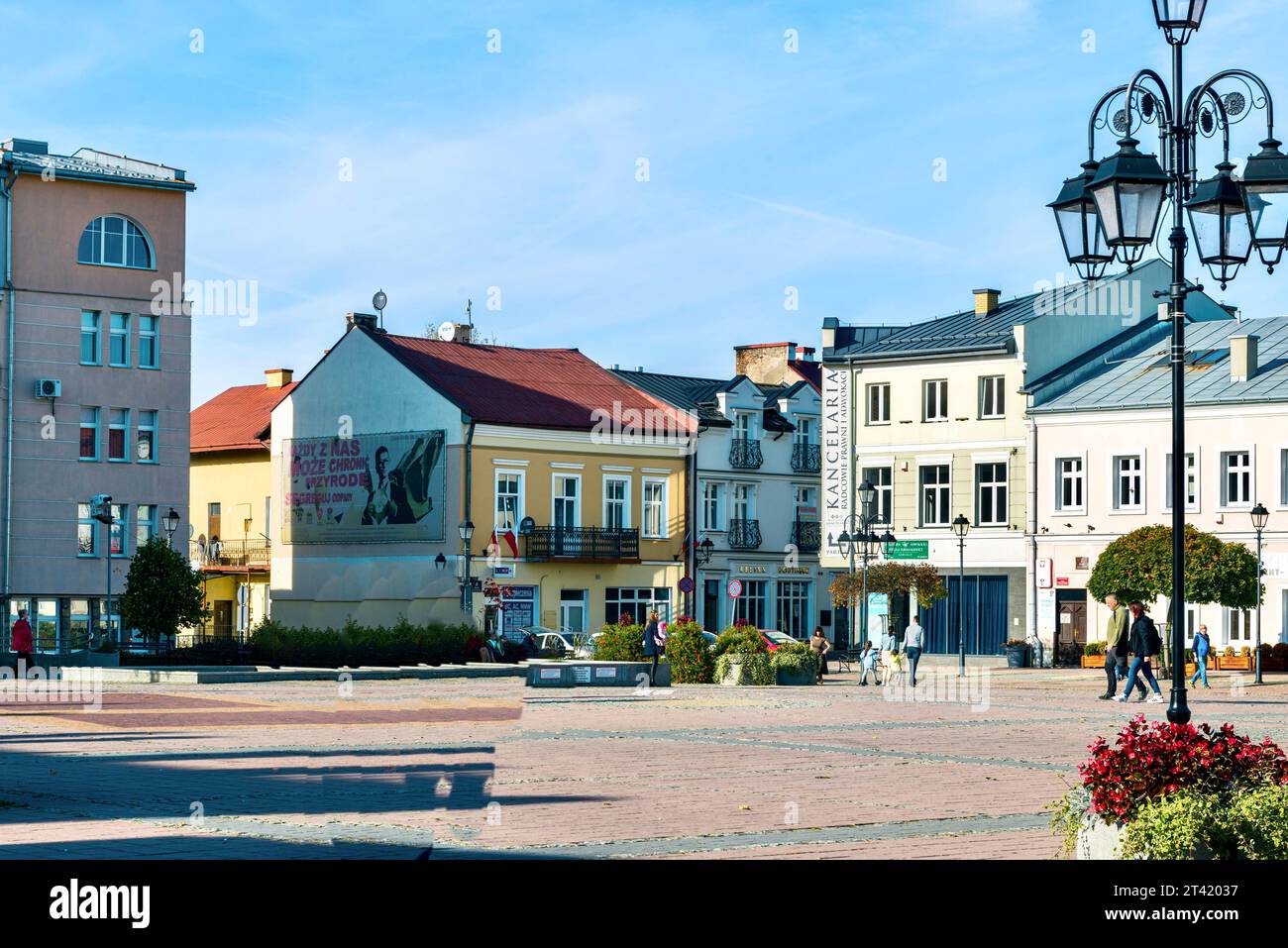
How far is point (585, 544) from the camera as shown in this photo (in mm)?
61250

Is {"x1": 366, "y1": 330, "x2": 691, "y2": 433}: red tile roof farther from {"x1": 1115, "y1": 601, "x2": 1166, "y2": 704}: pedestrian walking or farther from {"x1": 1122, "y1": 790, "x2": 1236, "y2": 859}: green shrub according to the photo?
{"x1": 1122, "y1": 790, "x2": 1236, "y2": 859}: green shrub

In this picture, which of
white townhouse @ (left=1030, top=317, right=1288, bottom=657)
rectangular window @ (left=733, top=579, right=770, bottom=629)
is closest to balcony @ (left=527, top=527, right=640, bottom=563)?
rectangular window @ (left=733, top=579, right=770, bottom=629)

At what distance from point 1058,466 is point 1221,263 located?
4231cm

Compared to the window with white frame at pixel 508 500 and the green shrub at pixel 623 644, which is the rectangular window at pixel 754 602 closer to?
the window with white frame at pixel 508 500

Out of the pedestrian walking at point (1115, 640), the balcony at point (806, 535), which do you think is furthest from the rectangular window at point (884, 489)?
the pedestrian walking at point (1115, 640)

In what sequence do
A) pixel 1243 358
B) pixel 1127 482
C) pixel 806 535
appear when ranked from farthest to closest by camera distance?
1. pixel 806 535
2. pixel 1127 482
3. pixel 1243 358

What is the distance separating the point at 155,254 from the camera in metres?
57.1

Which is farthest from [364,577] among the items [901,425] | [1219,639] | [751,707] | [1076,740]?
[1076,740]

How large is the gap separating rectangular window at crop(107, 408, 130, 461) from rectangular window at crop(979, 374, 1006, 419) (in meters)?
26.6

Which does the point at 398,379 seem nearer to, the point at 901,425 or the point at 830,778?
the point at 901,425

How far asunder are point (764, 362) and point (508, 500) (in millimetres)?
16949

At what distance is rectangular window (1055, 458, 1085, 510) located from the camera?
177 ft

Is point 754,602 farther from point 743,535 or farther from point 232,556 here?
point 232,556

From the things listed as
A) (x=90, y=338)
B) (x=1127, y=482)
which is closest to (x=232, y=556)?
(x=90, y=338)
